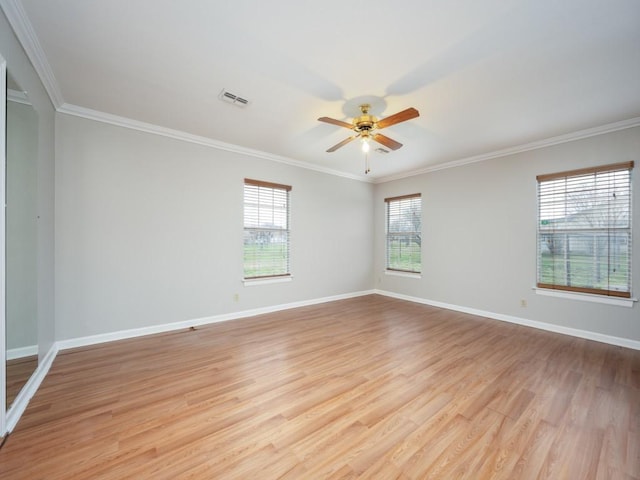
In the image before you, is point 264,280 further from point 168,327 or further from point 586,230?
point 586,230

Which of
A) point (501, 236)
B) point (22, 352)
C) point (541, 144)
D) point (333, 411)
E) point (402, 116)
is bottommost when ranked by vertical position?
point (333, 411)

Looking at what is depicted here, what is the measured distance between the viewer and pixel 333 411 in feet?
6.52

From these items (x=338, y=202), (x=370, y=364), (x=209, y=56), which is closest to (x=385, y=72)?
(x=209, y=56)

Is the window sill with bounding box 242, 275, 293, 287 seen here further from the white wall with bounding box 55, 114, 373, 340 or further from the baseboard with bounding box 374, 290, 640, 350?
the baseboard with bounding box 374, 290, 640, 350

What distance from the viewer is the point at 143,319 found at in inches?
138

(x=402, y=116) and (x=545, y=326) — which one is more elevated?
(x=402, y=116)

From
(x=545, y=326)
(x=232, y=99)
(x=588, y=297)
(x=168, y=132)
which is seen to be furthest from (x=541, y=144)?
(x=168, y=132)

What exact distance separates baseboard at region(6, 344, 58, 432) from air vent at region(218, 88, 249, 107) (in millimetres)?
2996

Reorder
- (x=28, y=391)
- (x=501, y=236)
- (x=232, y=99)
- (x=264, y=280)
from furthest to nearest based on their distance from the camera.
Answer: (x=264, y=280) < (x=501, y=236) < (x=232, y=99) < (x=28, y=391)

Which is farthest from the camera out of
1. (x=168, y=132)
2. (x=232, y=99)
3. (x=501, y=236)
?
(x=501, y=236)

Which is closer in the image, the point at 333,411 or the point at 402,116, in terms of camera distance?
the point at 333,411

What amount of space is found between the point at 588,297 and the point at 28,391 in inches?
239

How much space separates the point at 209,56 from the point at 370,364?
10.5 ft

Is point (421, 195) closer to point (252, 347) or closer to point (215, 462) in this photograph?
point (252, 347)
